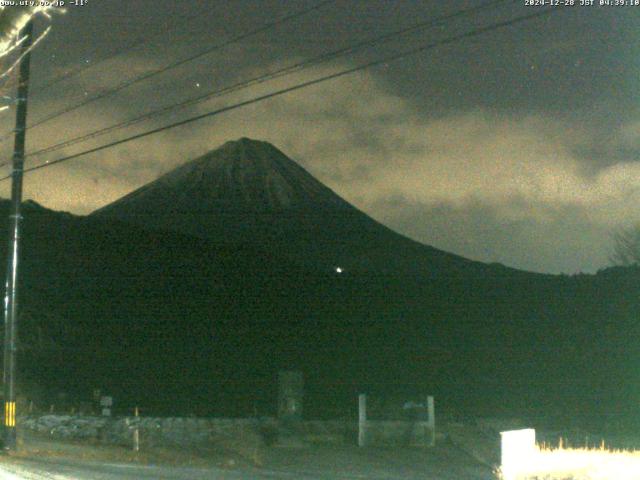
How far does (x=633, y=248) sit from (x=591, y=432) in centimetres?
3633

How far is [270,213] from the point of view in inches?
4700

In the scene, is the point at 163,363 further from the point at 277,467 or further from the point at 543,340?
the point at 277,467

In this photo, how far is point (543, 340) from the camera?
47.5m

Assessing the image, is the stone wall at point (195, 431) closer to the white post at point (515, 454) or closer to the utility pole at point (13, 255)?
the utility pole at point (13, 255)

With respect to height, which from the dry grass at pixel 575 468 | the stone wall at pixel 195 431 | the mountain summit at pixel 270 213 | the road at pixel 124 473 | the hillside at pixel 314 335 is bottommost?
the stone wall at pixel 195 431

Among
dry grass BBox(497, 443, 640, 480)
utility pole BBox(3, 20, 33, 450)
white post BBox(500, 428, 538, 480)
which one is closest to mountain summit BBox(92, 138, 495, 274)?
utility pole BBox(3, 20, 33, 450)

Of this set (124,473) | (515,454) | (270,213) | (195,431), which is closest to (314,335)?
(195,431)

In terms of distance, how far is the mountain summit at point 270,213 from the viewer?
99.9 m

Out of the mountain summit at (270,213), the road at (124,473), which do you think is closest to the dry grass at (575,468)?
the road at (124,473)

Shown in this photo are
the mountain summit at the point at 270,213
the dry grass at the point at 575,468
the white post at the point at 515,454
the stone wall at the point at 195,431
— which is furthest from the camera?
the mountain summit at the point at 270,213

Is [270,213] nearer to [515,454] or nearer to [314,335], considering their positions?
[314,335]

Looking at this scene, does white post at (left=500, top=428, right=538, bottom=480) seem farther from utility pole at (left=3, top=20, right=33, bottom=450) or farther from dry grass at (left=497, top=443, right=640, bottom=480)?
utility pole at (left=3, top=20, right=33, bottom=450)

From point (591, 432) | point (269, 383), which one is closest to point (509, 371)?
point (269, 383)

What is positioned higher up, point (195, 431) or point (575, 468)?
point (575, 468)
